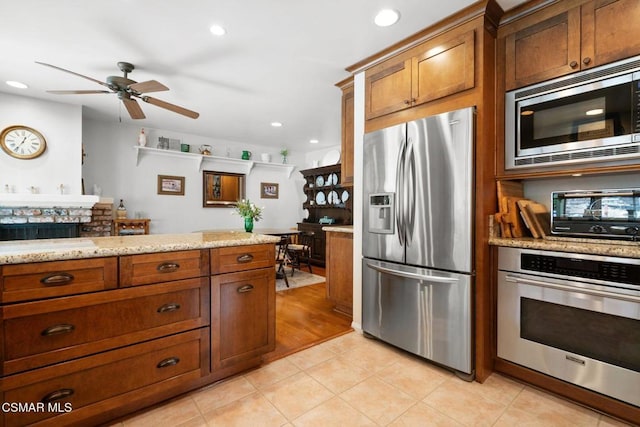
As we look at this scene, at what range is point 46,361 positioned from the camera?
1.34 meters

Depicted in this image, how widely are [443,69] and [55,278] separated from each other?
262 cm

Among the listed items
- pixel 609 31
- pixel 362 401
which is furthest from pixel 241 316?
pixel 609 31

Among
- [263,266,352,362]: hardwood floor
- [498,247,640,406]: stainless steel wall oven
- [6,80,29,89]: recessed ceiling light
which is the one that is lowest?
[263,266,352,362]: hardwood floor

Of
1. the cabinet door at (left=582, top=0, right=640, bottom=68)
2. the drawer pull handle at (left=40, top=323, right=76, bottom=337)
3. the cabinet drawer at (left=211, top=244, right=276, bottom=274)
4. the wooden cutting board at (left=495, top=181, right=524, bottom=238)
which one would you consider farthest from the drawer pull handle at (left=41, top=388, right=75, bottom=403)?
the cabinet door at (left=582, top=0, right=640, bottom=68)

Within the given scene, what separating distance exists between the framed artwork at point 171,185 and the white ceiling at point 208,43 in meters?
1.55

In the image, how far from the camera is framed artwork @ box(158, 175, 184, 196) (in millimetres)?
5129

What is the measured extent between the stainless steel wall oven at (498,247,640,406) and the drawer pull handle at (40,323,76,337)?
2.48 metres

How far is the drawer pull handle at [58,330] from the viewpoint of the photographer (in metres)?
1.35

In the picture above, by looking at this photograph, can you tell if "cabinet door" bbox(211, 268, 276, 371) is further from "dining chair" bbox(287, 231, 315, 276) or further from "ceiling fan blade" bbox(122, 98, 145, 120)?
"dining chair" bbox(287, 231, 315, 276)

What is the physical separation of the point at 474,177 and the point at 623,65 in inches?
36.9

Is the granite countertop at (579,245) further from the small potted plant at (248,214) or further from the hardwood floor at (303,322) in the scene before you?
the small potted plant at (248,214)

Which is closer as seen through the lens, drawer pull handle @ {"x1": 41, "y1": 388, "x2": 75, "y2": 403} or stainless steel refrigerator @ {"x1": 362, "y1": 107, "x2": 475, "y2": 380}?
drawer pull handle @ {"x1": 41, "y1": 388, "x2": 75, "y2": 403}

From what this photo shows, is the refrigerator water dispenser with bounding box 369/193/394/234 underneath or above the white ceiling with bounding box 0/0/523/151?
underneath

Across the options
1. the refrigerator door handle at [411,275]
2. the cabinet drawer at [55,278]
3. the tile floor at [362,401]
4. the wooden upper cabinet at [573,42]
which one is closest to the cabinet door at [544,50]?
the wooden upper cabinet at [573,42]
